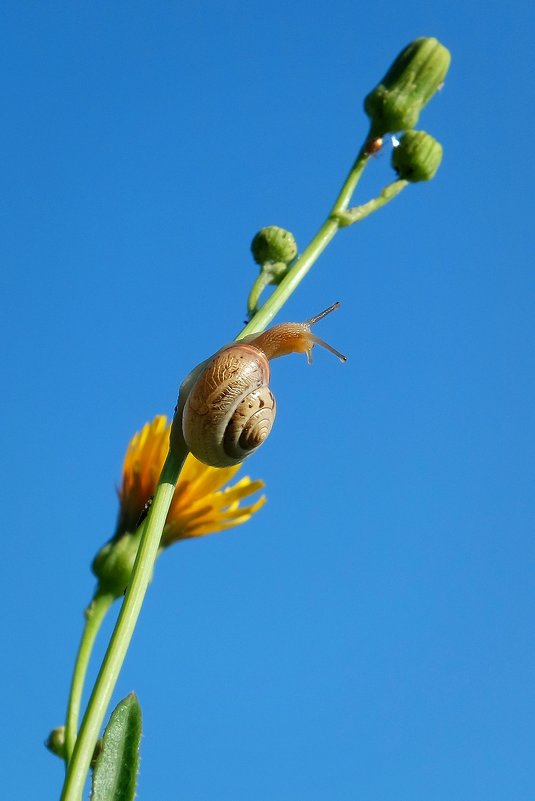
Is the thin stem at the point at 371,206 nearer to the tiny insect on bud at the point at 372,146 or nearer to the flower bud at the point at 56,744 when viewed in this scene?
the tiny insect on bud at the point at 372,146

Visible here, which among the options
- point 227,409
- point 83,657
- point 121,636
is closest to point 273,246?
point 227,409

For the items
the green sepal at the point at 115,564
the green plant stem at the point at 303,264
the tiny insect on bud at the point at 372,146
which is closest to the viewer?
the green plant stem at the point at 303,264

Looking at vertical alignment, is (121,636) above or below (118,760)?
above

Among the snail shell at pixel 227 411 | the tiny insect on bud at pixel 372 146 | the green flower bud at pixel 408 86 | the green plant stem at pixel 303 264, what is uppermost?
the green flower bud at pixel 408 86

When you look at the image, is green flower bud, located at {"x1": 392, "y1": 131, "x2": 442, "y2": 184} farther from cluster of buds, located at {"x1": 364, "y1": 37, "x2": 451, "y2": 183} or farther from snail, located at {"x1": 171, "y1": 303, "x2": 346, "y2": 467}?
snail, located at {"x1": 171, "y1": 303, "x2": 346, "y2": 467}

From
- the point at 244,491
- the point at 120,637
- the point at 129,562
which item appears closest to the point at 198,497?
the point at 244,491

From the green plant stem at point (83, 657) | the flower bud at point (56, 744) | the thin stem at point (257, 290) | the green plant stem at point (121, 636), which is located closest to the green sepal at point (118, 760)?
the green plant stem at point (121, 636)

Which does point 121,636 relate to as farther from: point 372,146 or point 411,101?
point 411,101
